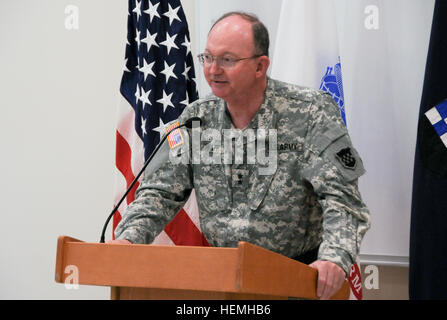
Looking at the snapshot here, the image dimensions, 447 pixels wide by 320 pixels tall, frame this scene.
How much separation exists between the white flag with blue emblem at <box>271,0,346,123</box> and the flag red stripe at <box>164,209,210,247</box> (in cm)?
88

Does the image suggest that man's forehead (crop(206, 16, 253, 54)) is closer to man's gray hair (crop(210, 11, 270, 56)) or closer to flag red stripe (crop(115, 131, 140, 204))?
man's gray hair (crop(210, 11, 270, 56))

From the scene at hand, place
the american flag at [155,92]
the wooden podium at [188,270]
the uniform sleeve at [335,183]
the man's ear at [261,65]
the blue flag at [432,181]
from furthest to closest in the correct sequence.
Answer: the american flag at [155,92] → the blue flag at [432,181] → the man's ear at [261,65] → the uniform sleeve at [335,183] → the wooden podium at [188,270]

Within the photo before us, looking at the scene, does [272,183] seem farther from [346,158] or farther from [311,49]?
[311,49]

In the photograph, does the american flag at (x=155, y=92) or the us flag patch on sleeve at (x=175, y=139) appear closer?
the us flag patch on sleeve at (x=175, y=139)

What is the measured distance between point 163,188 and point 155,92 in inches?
41.2

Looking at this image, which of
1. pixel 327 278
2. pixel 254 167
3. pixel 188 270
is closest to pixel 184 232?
pixel 254 167

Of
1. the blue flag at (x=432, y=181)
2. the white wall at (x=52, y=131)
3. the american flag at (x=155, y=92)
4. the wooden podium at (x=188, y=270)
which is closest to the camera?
the wooden podium at (x=188, y=270)

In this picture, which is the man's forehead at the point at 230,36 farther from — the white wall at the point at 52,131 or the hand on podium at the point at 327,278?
→ the white wall at the point at 52,131

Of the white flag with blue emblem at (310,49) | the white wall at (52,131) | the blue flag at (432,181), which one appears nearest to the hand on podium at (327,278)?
the blue flag at (432,181)

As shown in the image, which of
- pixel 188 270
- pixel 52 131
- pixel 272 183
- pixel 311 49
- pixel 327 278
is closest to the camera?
pixel 188 270

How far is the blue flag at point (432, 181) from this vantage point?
8.58 feet


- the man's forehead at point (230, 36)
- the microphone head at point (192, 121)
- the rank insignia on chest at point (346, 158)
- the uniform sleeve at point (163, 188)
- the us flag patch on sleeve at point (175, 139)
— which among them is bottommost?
the uniform sleeve at point (163, 188)

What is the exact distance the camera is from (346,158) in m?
1.99
